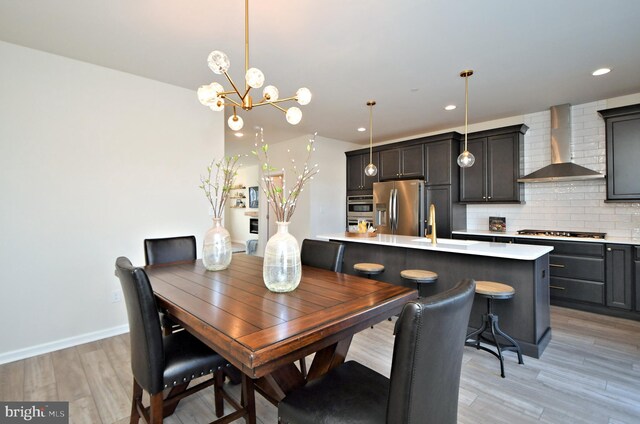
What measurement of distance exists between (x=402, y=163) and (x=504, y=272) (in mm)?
3033

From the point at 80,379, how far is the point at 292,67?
317 cm

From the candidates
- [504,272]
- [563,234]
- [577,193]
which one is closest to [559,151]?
[577,193]

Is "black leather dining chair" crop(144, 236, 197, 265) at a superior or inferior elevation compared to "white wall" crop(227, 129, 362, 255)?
inferior

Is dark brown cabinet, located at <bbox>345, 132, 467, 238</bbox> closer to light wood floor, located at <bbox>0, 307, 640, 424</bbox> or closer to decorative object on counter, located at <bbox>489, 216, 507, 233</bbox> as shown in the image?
decorative object on counter, located at <bbox>489, 216, 507, 233</bbox>

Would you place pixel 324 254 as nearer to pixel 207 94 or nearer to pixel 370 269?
pixel 370 269

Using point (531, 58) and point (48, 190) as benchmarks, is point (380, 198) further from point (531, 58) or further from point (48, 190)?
point (48, 190)

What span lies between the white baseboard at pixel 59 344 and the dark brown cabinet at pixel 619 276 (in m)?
5.41

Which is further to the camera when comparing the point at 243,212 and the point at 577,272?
the point at 243,212

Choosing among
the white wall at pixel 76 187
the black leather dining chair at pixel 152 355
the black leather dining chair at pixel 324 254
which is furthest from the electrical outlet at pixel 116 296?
the black leather dining chair at pixel 324 254

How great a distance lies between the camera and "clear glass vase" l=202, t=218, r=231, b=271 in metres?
2.07

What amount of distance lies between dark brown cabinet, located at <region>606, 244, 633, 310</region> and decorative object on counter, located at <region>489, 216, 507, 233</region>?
49.8 inches

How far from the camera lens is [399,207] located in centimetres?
511

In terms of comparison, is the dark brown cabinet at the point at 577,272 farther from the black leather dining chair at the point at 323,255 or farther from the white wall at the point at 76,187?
the white wall at the point at 76,187

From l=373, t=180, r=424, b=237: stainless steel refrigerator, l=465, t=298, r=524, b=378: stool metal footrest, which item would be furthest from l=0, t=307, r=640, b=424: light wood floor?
l=373, t=180, r=424, b=237: stainless steel refrigerator
